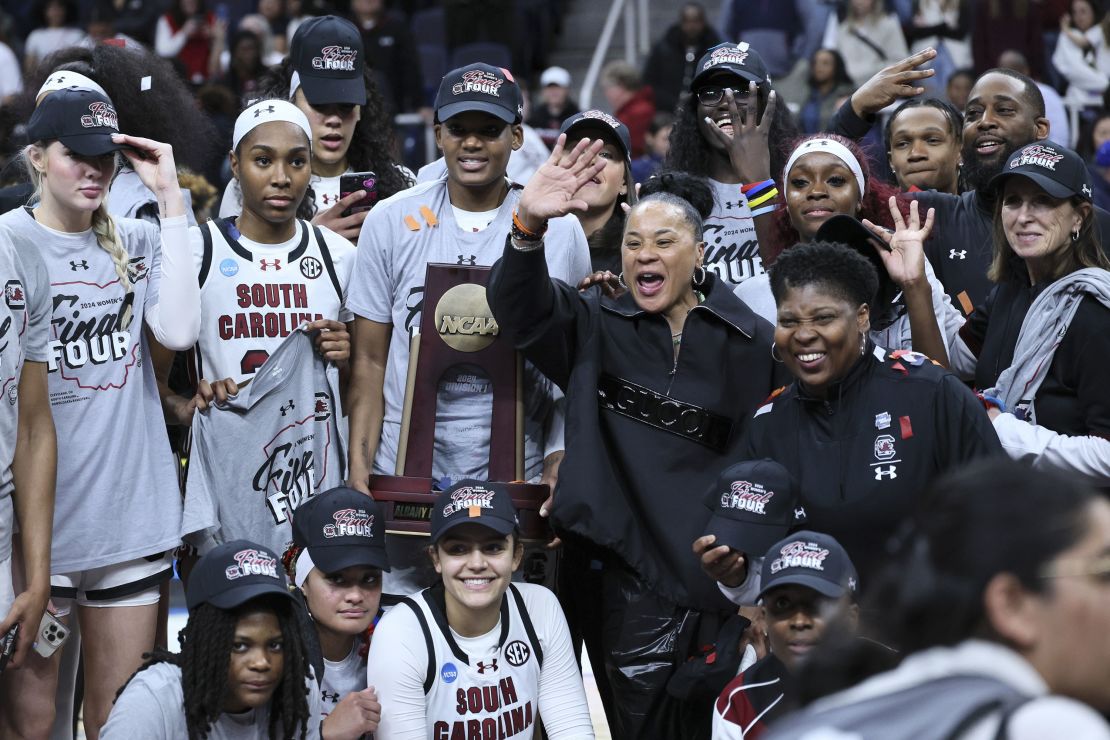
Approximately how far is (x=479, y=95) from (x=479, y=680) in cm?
168

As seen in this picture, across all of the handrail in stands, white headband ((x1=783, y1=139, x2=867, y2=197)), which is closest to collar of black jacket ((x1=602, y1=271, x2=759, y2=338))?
white headband ((x1=783, y1=139, x2=867, y2=197))

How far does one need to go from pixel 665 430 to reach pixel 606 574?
451 millimetres

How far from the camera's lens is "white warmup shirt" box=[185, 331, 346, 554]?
4301 millimetres

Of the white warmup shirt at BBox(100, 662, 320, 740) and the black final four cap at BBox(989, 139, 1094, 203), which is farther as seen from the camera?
the black final four cap at BBox(989, 139, 1094, 203)

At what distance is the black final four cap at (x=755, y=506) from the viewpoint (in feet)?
12.5

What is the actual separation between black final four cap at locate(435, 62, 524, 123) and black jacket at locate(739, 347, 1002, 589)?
1220 millimetres

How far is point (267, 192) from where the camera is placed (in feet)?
14.4

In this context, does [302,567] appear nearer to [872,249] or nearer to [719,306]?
[719,306]

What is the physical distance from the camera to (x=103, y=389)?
13.6ft

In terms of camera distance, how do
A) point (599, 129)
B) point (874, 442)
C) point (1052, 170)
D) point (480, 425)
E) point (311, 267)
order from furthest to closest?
point (599, 129)
point (311, 267)
point (480, 425)
point (1052, 170)
point (874, 442)

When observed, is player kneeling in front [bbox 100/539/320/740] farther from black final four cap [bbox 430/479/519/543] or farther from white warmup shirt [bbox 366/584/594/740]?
black final four cap [bbox 430/479/519/543]

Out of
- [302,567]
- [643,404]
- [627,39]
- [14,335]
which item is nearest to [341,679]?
[302,567]

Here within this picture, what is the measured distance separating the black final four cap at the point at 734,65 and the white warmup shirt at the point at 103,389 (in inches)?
74.4

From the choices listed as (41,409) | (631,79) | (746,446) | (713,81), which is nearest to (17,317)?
(41,409)
